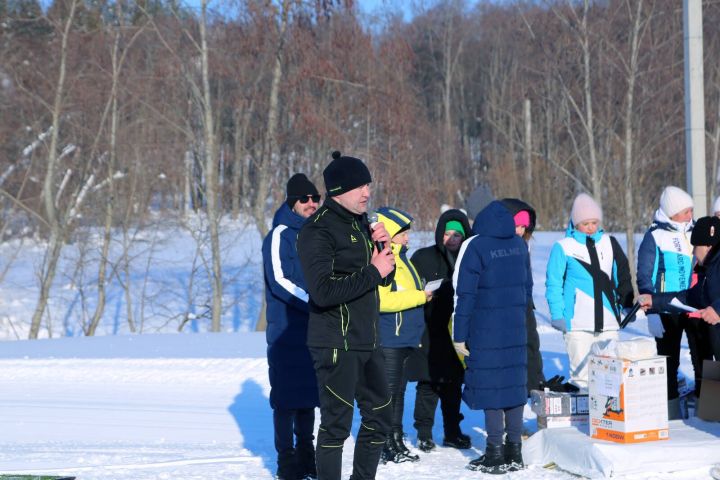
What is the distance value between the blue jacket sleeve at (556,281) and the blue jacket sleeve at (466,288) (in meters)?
1.23

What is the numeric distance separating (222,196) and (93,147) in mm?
3043

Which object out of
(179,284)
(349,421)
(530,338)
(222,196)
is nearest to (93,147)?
(222,196)

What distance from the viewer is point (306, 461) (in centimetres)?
590

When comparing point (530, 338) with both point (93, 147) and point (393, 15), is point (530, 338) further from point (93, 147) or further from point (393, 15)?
point (93, 147)

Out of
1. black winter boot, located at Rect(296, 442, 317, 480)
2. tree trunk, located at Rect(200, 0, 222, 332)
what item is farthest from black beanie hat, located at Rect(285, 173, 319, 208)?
tree trunk, located at Rect(200, 0, 222, 332)

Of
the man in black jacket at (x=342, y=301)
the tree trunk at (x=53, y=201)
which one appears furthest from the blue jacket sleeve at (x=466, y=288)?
the tree trunk at (x=53, y=201)

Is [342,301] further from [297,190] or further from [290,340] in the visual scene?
[297,190]

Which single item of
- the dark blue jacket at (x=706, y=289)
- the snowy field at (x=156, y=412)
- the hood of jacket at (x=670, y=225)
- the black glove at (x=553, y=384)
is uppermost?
Answer: the hood of jacket at (x=670, y=225)

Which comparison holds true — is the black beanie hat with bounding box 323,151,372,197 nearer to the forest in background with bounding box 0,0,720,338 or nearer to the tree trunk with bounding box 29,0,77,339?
the forest in background with bounding box 0,0,720,338

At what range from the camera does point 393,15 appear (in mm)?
17703

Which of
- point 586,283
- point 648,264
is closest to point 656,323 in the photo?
point 648,264

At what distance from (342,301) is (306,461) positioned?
163 cm

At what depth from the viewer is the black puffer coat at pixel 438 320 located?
6.84 meters

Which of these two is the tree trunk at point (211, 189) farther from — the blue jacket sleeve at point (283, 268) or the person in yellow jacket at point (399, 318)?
the blue jacket sleeve at point (283, 268)
